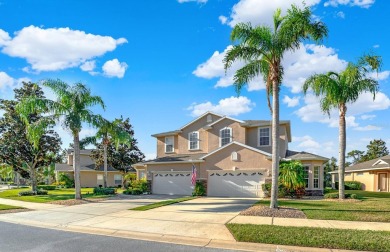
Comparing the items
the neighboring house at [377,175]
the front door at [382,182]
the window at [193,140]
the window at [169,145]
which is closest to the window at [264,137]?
the window at [193,140]

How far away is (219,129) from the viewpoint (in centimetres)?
2789

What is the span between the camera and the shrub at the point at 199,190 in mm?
24297

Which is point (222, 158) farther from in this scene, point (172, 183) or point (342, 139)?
point (342, 139)

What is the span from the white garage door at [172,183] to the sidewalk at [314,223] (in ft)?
45.9

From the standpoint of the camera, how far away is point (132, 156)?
42.1 metres

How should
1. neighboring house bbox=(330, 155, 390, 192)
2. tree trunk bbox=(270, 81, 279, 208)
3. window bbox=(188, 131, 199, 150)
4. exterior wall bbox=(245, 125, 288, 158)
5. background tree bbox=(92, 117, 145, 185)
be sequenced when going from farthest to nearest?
background tree bbox=(92, 117, 145, 185) < neighboring house bbox=(330, 155, 390, 192) < window bbox=(188, 131, 199, 150) < exterior wall bbox=(245, 125, 288, 158) < tree trunk bbox=(270, 81, 279, 208)

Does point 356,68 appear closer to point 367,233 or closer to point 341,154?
point 341,154

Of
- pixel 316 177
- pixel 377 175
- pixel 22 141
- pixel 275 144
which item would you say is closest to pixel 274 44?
pixel 275 144

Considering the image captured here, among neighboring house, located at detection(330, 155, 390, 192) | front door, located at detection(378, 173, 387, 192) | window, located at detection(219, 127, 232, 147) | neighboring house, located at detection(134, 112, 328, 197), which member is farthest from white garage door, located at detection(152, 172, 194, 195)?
front door, located at detection(378, 173, 387, 192)

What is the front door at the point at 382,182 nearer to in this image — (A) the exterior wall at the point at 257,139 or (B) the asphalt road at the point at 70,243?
(A) the exterior wall at the point at 257,139

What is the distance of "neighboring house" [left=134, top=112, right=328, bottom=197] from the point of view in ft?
76.6

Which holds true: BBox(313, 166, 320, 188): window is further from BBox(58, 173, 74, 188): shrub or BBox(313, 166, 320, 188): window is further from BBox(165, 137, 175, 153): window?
BBox(58, 173, 74, 188): shrub

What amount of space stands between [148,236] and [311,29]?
11335 mm

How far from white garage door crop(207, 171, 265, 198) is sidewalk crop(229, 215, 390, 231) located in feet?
35.4
